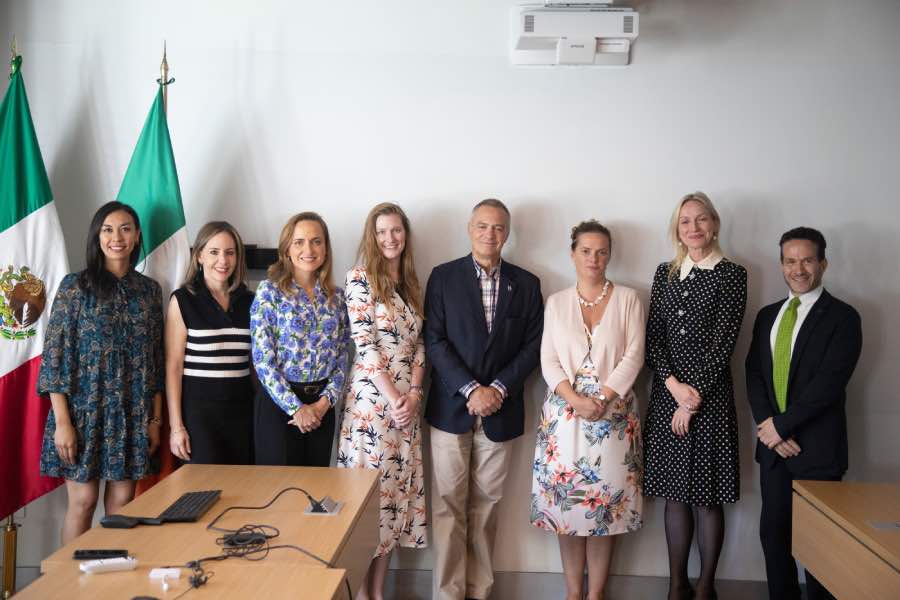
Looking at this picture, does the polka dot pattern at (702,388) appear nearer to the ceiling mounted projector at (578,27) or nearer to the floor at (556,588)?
the floor at (556,588)

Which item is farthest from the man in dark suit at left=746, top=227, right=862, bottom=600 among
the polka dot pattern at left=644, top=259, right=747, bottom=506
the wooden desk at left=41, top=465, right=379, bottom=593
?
the wooden desk at left=41, top=465, right=379, bottom=593

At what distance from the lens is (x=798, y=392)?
3.12 metres

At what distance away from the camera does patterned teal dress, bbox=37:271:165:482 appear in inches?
118

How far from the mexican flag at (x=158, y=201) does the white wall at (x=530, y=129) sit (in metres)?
0.23

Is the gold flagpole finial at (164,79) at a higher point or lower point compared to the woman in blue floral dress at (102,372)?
higher

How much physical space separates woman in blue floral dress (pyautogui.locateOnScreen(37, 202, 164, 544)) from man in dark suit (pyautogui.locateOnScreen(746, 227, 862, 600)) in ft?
9.53

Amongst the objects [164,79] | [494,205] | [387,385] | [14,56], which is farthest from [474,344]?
[14,56]

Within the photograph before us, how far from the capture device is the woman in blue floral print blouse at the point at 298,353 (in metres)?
3.02

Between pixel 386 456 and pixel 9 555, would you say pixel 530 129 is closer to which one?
pixel 386 456

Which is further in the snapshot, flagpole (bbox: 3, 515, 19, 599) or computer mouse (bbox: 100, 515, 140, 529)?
flagpole (bbox: 3, 515, 19, 599)

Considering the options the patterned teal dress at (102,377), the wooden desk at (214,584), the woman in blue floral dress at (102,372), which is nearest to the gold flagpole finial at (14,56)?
the woman in blue floral dress at (102,372)

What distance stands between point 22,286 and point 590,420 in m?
2.80

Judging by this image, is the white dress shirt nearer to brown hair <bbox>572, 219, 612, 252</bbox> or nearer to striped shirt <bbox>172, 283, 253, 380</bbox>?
brown hair <bbox>572, 219, 612, 252</bbox>

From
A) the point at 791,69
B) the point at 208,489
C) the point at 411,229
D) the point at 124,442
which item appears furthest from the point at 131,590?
the point at 791,69
